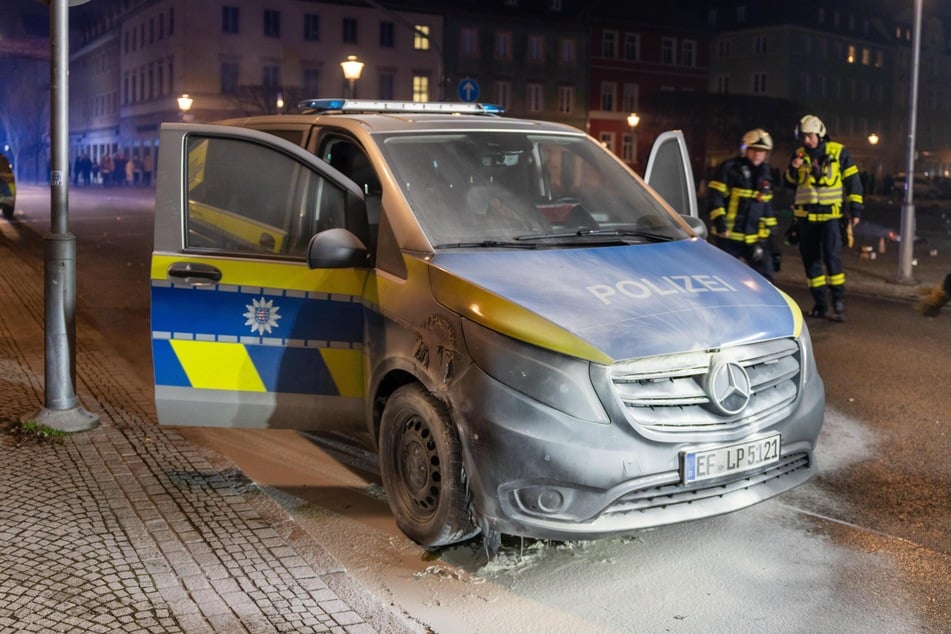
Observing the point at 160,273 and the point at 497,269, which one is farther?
the point at 160,273

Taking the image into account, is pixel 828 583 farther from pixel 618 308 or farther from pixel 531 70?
pixel 531 70

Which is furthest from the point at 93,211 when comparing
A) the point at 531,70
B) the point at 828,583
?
the point at 531,70

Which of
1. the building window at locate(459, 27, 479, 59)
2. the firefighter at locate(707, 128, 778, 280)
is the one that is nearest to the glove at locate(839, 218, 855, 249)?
the firefighter at locate(707, 128, 778, 280)

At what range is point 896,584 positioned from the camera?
4.36 meters

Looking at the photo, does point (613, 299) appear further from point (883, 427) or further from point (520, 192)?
point (883, 427)

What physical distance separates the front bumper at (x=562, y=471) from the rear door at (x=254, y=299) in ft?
3.81

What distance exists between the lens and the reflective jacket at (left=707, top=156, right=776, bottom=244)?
10750 millimetres

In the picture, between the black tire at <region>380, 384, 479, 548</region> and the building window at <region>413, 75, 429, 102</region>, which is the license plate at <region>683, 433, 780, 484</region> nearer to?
the black tire at <region>380, 384, 479, 548</region>

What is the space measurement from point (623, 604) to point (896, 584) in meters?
1.13

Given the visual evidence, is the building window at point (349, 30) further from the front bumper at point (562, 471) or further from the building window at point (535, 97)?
the front bumper at point (562, 471)

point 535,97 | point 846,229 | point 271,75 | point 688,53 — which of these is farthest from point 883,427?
point 688,53

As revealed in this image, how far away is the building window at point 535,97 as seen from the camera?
6881 centimetres

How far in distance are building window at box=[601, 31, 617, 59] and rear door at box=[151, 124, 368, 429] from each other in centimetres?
6881

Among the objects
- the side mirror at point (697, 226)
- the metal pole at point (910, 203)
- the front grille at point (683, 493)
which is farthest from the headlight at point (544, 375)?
the metal pole at point (910, 203)
